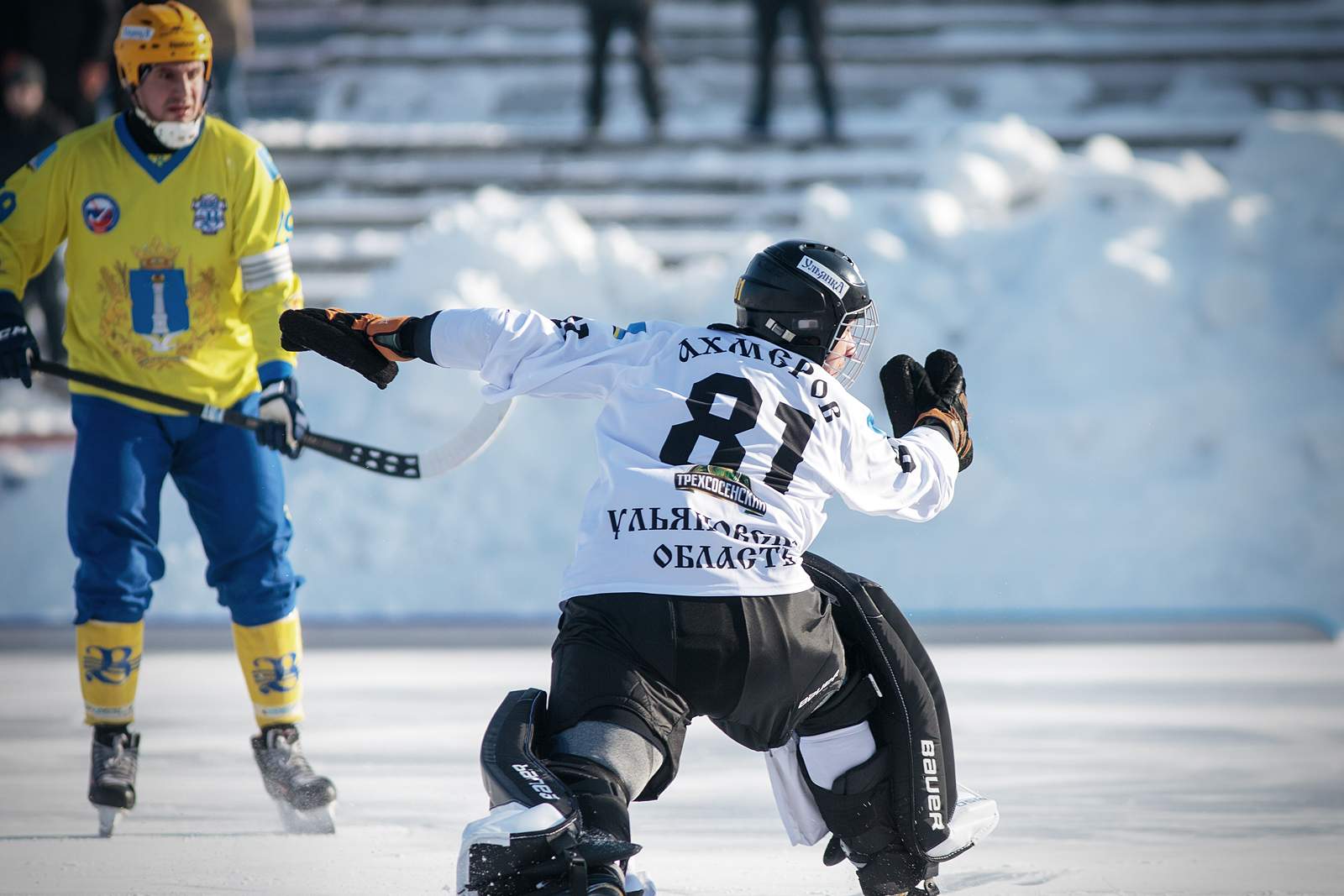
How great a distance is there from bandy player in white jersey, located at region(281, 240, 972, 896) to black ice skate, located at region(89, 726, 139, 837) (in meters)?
1.23

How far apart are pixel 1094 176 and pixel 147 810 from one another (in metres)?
6.67

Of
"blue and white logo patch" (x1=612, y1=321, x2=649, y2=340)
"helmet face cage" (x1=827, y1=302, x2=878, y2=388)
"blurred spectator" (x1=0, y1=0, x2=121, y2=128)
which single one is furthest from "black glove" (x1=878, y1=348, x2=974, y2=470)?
"blurred spectator" (x1=0, y1=0, x2=121, y2=128)

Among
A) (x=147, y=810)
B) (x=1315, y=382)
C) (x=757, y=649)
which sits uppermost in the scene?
(x=1315, y=382)

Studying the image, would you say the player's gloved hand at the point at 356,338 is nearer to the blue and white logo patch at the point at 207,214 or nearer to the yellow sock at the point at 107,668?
the blue and white logo patch at the point at 207,214

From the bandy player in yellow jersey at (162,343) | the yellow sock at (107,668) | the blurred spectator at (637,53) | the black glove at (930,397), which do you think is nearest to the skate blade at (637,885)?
the black glove at (930,397)

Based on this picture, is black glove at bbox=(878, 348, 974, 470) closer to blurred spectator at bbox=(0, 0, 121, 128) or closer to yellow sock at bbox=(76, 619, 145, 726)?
yellow sock at bbox=(76, 619, 145, 726)

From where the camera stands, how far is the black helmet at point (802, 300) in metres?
3.09

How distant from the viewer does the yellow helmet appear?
3.97 metres

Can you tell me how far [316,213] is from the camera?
9.94 m

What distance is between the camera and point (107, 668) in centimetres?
394

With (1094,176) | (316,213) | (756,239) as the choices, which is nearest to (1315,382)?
(1094,176)

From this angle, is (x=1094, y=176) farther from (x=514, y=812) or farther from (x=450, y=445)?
(x=514, y=812)

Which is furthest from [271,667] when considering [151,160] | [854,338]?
[854,338]

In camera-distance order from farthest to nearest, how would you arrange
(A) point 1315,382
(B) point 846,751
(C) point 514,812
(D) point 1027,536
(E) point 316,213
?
(E) point 316,213, (A) point 1315,382, (D) point 1027,536, (B) point 846,751, (C) point 514,812
